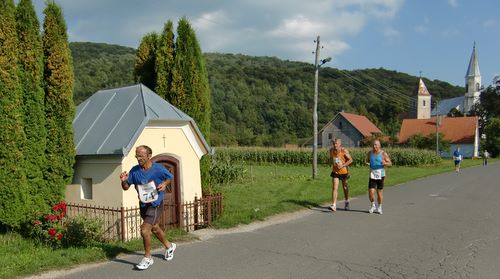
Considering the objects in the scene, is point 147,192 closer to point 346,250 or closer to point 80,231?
point 80,231

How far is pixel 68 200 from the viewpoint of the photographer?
1115 centimetres

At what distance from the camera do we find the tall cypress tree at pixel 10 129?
960 centimetres

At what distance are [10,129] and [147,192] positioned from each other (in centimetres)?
484

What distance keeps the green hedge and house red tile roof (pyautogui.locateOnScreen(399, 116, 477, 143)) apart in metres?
27.1

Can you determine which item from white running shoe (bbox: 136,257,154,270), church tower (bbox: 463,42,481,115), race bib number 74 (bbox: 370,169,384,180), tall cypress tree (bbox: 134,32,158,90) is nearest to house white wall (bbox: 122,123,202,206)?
tall cypress tree (bbox: 134,32,158,90)

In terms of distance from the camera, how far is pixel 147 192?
258 inches

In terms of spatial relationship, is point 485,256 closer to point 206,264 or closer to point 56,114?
point 206,264

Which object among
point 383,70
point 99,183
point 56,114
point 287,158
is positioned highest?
point 383,70

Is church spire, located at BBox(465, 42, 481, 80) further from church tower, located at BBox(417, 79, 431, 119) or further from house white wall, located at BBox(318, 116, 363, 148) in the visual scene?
house white wall, located at BBox(318, 116, 363, 148)

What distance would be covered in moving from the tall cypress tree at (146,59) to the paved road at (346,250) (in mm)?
6205

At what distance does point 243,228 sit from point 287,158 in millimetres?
34206

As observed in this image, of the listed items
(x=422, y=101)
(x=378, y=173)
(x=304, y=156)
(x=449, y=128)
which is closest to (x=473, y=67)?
(x=422, y=101)

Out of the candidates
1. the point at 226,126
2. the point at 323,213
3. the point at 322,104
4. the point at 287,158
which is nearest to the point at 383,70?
the point at 322,104

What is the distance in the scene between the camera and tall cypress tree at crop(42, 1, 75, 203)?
34.2 feet
